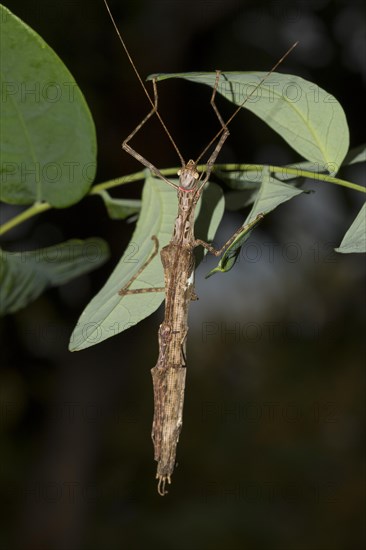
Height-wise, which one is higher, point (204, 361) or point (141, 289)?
point (141, 289)

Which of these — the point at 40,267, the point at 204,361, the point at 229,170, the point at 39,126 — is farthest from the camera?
the point at 204,361

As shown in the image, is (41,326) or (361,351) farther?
(361,351)

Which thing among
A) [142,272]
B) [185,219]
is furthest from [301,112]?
[142,272]

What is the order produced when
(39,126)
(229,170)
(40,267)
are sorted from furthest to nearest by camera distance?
1. (40,267)
2. (229,170)
3. (39,126)

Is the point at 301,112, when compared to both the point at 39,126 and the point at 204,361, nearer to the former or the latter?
the point at 39,126

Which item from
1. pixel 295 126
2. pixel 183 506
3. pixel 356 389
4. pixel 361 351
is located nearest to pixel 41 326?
pixel 295 126

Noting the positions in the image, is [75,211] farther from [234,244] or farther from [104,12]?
[234,244]

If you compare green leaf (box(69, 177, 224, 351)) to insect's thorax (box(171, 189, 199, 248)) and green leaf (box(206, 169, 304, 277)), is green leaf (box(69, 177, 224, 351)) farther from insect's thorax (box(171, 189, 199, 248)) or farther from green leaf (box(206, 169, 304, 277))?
green leaf (box(206, 169, 304, 277))
